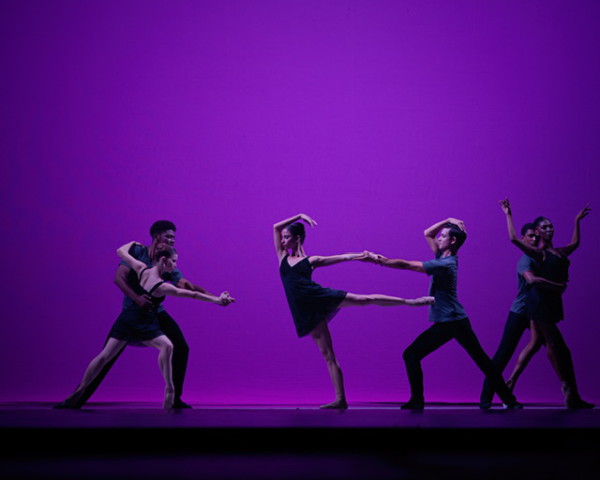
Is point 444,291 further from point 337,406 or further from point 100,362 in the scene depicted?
point 100,362

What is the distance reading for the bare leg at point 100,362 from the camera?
15.0 feet

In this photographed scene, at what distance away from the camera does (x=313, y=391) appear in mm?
6137

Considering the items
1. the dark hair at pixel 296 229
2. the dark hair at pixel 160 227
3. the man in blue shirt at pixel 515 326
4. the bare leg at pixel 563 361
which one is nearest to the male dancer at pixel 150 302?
the dark hair at pixel 160 227

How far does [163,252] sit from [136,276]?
0.27m

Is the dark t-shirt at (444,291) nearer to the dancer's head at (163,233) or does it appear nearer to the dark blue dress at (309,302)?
the dark blue dress at (309,302)

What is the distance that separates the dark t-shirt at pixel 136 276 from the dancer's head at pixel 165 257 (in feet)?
0.29

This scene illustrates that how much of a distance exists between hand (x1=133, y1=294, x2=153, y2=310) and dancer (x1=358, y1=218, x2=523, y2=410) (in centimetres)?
167

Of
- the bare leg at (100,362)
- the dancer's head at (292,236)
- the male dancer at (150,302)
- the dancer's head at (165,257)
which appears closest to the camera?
the bare leg at (100,362)

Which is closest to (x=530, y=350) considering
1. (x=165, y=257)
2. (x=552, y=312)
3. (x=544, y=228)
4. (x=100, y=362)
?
(x=552, y=312)

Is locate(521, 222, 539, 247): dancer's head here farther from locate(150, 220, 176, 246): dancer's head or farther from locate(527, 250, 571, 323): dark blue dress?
locate(150, 220, 176, 246): dancer's head

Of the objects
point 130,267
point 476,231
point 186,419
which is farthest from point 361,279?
point 186,419

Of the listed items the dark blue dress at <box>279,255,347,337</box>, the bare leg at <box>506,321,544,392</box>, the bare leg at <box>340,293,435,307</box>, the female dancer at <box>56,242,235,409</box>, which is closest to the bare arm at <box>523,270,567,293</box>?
the bare leg at <box>506,321,544,392</box>

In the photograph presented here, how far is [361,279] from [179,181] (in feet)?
6.68

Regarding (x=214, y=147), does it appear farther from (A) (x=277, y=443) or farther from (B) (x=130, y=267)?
(A) (x=277, y=443)
